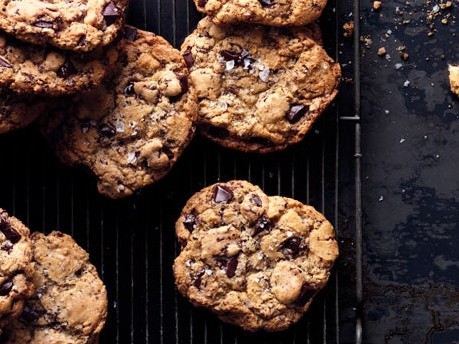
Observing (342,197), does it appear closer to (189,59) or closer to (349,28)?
(349,28)

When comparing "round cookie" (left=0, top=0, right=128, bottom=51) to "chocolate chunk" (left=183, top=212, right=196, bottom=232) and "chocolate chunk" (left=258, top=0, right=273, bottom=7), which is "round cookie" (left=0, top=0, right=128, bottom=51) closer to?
"chocolate chunk" (left=258, top=0, right=273, bottom=7)

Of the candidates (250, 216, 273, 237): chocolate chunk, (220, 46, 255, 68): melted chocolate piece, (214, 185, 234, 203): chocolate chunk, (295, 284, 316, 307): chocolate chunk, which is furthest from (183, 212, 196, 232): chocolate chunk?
(220, 46, 255, 68): melted chocolate piece

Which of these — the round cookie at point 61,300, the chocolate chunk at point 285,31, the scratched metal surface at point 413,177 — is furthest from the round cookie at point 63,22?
the scratched metal surface at point 413,177

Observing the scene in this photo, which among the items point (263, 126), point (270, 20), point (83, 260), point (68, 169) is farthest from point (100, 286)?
point (270, 20)

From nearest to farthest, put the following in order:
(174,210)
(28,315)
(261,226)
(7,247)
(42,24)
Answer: (42,24)
(7,247)
(28,315)
(261,226)
(174,210)

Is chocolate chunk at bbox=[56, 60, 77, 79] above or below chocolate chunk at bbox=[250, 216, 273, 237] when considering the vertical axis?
above

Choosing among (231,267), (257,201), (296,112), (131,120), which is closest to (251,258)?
(231,267)
